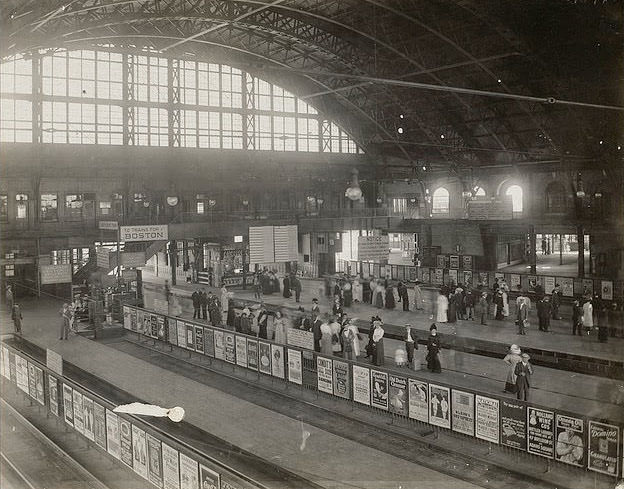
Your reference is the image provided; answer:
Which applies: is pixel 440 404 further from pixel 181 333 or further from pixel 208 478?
pixel 181 333

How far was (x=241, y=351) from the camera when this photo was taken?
14977 millimetres

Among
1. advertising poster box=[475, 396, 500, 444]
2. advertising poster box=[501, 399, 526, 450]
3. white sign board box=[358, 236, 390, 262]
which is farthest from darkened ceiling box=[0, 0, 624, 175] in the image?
advertising poster box=[501, 399, 526, 450]

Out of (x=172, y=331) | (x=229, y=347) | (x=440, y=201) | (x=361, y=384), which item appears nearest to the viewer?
(x=361, y=384)

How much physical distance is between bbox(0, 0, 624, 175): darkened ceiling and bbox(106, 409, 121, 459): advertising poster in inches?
515

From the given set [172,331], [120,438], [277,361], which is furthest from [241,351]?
[120,438]

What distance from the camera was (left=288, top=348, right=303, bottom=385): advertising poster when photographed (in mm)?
13328

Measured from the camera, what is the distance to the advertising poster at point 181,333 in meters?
17.3

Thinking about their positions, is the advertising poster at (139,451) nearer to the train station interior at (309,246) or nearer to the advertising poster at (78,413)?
the train station interior at (309,246)

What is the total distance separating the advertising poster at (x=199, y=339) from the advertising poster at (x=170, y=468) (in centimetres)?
925

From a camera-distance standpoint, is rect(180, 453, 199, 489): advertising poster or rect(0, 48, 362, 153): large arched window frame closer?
rect(180, 453, 199, 489): advertising poster

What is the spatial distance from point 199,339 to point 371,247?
29.6ft

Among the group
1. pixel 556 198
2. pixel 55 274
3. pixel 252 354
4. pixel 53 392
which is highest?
pixel 556 198

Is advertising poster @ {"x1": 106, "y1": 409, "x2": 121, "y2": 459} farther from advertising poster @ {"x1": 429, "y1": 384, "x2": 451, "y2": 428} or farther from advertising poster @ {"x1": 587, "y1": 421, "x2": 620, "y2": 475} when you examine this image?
advertising poster @ {"x1": 587, "y1": 421, "x2": 620, "y2": 475}

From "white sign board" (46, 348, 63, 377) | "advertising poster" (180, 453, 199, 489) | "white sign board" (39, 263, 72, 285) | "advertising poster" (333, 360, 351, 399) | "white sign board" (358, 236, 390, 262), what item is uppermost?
"white sign board" (358, 236, 390, 262)
